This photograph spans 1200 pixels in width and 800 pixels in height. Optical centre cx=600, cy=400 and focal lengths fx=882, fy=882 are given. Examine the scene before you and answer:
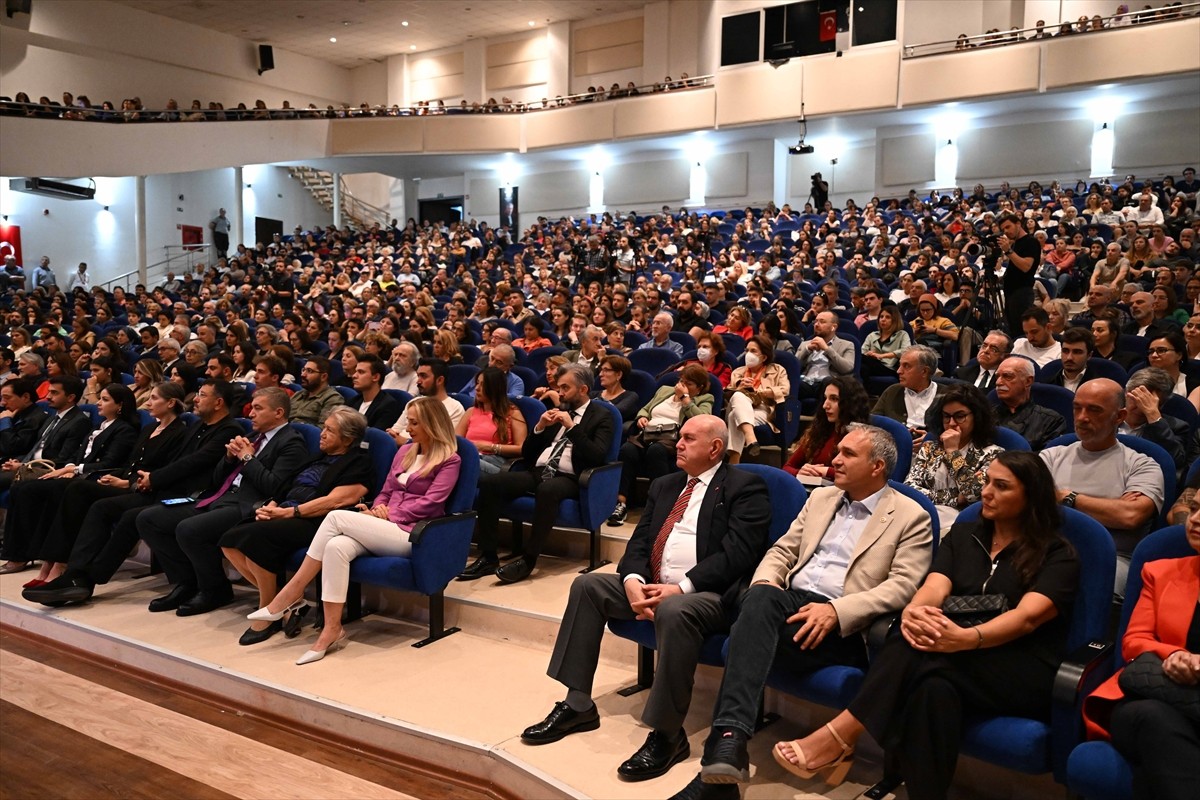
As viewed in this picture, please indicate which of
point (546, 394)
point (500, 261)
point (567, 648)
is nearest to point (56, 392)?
point (546, 394)

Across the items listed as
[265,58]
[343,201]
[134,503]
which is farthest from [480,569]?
[343,201]

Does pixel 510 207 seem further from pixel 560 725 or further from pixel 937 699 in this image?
pixel 937 699

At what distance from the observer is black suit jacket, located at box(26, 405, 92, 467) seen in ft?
15.6

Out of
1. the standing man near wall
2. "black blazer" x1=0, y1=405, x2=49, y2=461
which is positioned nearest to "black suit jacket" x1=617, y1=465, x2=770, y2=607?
"black blazer" x1=0, y1=405, x2=49, y2=461

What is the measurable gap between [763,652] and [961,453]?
1063 mm

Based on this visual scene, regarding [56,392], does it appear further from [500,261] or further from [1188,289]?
[500,261]

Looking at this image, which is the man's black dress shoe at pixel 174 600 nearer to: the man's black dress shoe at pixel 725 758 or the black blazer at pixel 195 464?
the black blazer at pixel 195 464

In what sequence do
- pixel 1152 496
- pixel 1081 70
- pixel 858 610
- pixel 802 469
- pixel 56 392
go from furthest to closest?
pixel 1081 70 < pixel 56 392 < pixel 802 469 < pixel 1152 496 < pixel 858 610

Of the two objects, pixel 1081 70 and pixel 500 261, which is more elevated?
pixel 1081 70

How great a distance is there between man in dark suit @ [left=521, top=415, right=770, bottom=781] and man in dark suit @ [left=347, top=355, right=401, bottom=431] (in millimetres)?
2014

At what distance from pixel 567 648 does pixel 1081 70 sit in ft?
45.9

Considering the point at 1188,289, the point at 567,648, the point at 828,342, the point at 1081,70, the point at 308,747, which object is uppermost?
the point at 1081,70

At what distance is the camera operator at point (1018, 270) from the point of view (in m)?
5.05

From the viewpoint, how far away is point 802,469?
10.4 ft
